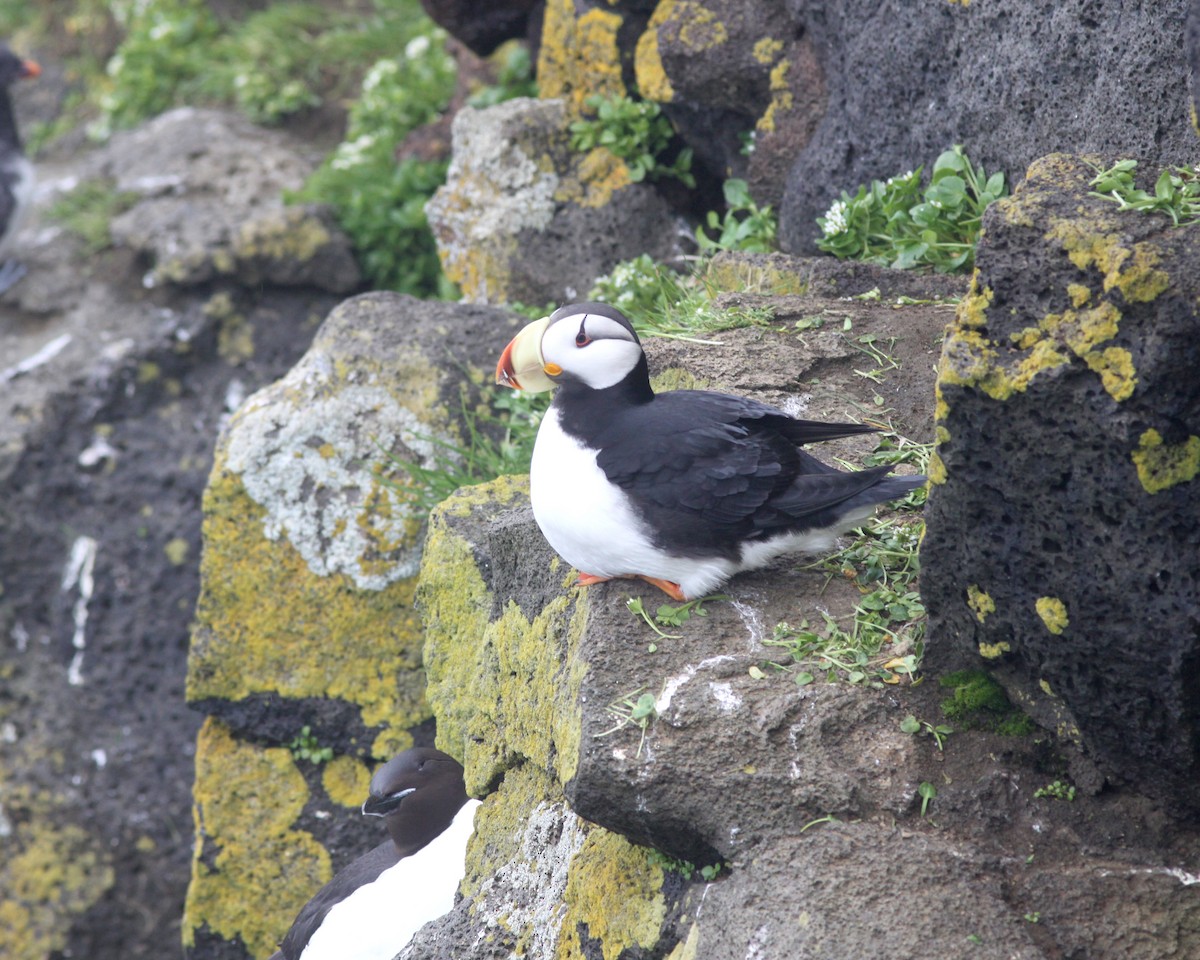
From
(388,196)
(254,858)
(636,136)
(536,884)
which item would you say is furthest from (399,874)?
(388,196)

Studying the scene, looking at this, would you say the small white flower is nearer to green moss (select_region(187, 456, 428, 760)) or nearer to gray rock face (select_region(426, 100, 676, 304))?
gray rock face (select_region(426, 100, 676, 304))

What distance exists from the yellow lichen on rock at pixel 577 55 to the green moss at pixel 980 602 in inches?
159

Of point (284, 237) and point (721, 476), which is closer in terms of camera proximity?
point (721, 476)

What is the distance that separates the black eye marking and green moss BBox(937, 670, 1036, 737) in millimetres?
1234

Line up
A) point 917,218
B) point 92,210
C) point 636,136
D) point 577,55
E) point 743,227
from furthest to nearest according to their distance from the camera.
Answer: point 92,210
point 577,55
point 636,136
point 743,227
point 917,218

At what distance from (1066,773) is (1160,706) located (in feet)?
1.10

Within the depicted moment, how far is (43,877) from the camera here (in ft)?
20.5

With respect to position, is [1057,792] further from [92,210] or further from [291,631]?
[92,210]

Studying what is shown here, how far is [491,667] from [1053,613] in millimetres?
1766

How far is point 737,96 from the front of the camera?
17.9 ft

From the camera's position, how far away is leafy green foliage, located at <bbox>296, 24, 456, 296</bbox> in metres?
7.28

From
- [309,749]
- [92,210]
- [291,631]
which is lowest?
[309,749]

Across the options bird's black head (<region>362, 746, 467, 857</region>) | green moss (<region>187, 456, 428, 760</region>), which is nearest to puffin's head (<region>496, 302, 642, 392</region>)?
bird's black head (<region>362, 746, 467, 857</region>)

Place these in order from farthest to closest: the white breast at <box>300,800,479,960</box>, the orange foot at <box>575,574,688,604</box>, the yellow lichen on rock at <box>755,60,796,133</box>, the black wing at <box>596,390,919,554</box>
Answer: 1. the yellow lichen on rock at <box>755,60,796,133</box>
2. the white breast at <box>300,800,479,960</box>
3. the orange foot at <box>575,574,688,604</box>
4. the black wing at <box>596,390,919,554</box>
